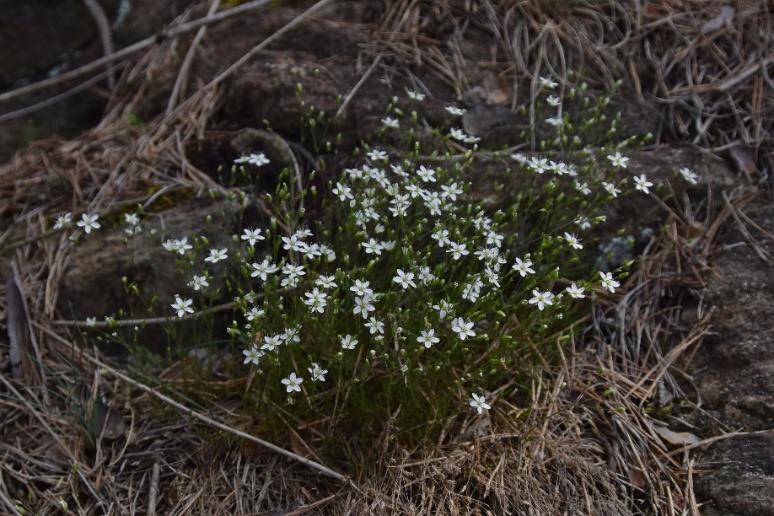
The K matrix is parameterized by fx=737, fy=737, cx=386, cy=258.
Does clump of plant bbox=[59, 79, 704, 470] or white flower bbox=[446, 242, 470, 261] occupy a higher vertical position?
white flower bbox=[446, 242, 470, 261]

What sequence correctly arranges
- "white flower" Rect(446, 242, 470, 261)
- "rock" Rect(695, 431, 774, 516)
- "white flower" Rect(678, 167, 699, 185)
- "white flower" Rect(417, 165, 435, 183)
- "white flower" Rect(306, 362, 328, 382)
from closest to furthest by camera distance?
1. "rock" Rect(695, 431, 774, 516)
2. "white flower" Rect(306, 362, 328, 382)
3. "white flower" Rect(446, 242, 470, 261)
4. "white flower" Rect(417, 165, 435, 183)
5. "white flower" Rect(678, 167, 699, 185)

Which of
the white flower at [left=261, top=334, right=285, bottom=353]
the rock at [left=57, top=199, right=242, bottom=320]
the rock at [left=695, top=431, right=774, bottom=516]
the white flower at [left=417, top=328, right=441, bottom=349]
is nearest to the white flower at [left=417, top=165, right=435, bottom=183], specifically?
the white flower at [left=417, top=328, right=441, bottom=349]

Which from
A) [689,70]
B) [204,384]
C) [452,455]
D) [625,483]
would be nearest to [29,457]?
[204,384]

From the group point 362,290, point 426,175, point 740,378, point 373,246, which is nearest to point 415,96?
point 426,175

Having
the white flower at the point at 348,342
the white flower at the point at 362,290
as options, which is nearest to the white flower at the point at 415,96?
the white flower at the point at 362,290

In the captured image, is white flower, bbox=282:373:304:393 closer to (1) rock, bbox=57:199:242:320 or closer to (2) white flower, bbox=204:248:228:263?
(2) white flower, bbox=204:248:228:263

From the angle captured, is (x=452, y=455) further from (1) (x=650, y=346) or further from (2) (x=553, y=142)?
(2) (x=553, y=142)

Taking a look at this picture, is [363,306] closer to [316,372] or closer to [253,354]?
[316,372]
